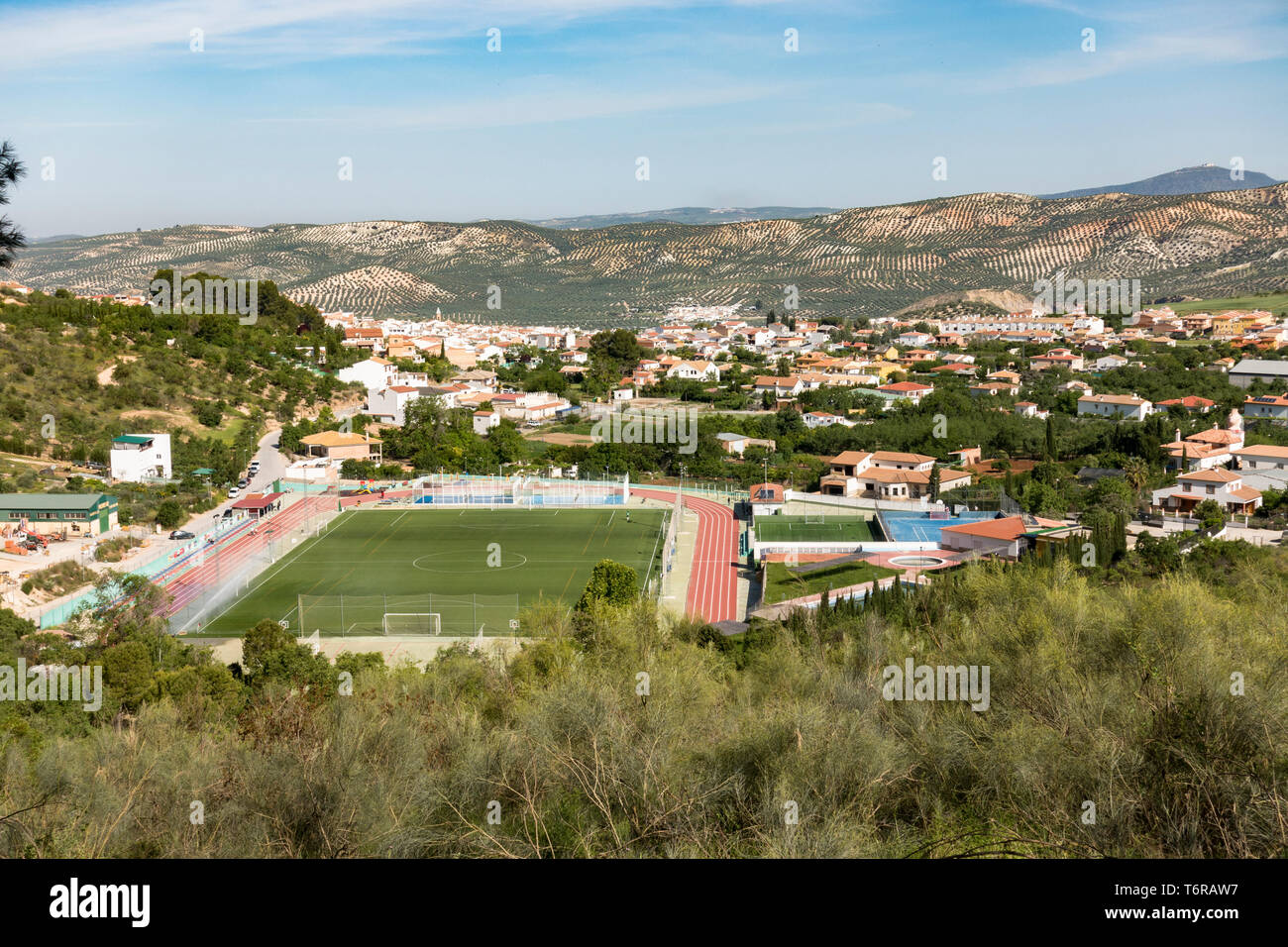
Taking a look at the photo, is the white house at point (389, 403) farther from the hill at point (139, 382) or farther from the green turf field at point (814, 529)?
the green turf field at point (814, 529)

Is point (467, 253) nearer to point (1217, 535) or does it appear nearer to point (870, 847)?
point (1217, 535)

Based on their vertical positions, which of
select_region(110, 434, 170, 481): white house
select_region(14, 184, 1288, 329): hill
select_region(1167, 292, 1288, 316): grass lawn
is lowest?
select_region(110, 434, 170, 481): white house

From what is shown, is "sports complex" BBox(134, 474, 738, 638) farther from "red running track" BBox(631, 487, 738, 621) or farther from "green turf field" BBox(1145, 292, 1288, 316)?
"green turf field" BBox(1145, 292, 1288, 316)

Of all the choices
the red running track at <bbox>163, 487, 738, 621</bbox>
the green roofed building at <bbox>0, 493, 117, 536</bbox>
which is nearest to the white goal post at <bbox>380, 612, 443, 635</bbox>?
the red running track at <bbox>163, 487, 738, 621</bbox>

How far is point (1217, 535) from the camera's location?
20172 millimetres

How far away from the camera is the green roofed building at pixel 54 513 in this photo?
829 inches

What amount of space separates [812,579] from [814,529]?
4566mm

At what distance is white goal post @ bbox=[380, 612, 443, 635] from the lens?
53.5 ft

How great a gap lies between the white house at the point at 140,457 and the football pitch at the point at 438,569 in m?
5.31

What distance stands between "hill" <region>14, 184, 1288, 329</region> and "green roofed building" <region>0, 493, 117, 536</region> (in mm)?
57406

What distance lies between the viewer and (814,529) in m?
23.2
